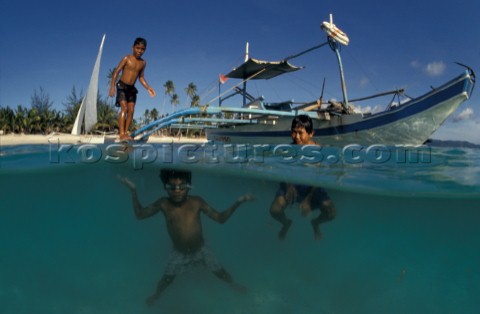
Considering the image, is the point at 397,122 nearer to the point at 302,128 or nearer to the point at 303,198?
the point at 303,198

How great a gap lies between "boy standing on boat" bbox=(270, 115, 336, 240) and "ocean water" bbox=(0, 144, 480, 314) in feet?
1.19

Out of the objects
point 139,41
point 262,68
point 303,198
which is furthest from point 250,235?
point 262,68

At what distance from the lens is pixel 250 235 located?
11.6 m

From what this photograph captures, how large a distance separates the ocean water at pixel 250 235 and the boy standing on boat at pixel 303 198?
36 cm

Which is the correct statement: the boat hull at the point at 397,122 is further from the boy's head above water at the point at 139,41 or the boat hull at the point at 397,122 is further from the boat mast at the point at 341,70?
the boy's head above water at the point at 139,41

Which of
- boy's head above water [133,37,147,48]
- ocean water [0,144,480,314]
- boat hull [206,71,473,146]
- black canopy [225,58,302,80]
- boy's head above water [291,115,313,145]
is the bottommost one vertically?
ocean water [0,144,480,314]

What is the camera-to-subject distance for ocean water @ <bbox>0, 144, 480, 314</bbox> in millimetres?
6637

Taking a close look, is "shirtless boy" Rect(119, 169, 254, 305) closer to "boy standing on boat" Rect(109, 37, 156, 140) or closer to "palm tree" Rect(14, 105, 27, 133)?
"boy standing on boat" Rect(109, 37, 156, 140)

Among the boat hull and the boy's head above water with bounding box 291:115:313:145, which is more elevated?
the boat hull

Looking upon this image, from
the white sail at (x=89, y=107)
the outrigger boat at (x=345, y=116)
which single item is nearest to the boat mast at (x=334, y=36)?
the outrigger boat at (x=345, y=116)

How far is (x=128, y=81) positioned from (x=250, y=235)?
7.69 metres

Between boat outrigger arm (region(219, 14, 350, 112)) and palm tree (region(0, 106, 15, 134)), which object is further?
palm tree (region(0, 106, 15, 134))

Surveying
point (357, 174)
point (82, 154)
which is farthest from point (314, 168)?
point (82, 154)

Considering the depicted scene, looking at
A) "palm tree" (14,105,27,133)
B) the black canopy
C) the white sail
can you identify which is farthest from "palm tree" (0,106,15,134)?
the black canopy
